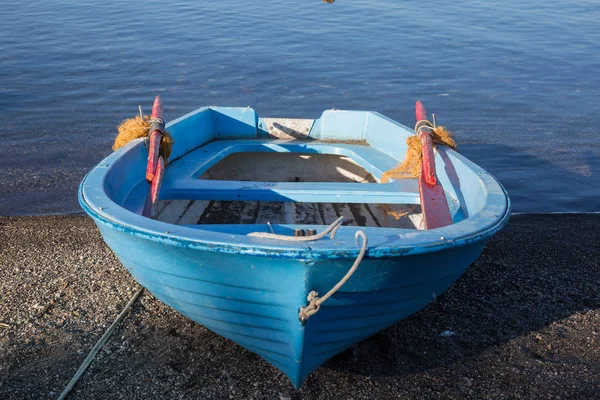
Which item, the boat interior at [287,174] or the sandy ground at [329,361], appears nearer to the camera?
the sandy ground at [329,361]

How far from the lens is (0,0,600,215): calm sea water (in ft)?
31.0

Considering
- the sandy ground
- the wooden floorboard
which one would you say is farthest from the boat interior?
the sandy ground

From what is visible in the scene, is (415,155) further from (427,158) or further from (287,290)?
(287,290)

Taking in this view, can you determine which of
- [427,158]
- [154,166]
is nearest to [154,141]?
[154,166]

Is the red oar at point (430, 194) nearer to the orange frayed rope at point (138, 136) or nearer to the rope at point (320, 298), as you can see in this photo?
the rope at point (320, 298)

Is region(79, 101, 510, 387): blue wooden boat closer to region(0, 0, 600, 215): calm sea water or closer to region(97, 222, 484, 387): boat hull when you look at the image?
region(97, 222, 484, 387): boat hull

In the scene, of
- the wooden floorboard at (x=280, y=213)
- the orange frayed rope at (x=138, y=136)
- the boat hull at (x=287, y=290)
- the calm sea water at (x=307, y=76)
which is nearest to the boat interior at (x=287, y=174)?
the wooden floorboard at (x=280, y=213)

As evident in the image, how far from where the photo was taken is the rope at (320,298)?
298cm

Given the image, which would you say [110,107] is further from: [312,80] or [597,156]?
[597,156]

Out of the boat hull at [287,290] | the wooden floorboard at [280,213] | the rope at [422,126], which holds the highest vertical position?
the rope at [422,126]

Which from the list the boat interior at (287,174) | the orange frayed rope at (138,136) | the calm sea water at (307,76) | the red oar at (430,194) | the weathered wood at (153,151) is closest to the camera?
the red oar at (430,194)

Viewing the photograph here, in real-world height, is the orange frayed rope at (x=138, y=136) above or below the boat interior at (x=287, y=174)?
above

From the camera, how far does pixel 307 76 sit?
1424 cm

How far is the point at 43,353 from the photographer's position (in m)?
4.16
